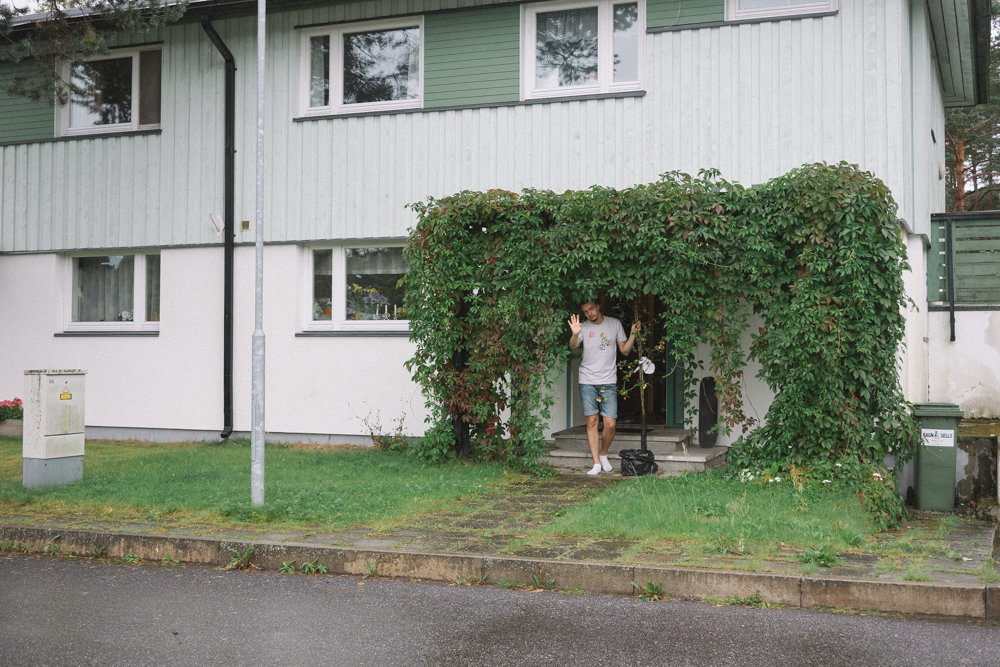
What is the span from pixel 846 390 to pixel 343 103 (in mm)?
8033

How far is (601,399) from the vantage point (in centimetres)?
1048

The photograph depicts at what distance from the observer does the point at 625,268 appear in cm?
1029

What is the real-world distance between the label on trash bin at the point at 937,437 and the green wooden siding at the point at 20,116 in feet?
43.0

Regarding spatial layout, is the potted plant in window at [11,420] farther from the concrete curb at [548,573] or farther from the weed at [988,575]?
the weed at [988,575]

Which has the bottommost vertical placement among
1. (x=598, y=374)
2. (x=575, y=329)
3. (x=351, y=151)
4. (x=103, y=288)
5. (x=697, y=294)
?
(x=598, y=374)

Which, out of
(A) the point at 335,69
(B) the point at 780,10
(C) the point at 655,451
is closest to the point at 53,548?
(C) the point at 655,451

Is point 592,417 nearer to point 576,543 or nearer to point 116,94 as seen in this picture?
point 576,543

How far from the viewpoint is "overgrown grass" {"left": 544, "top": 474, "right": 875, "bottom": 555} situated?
6.80 meters

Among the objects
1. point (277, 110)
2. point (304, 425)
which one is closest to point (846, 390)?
point (304, 425)

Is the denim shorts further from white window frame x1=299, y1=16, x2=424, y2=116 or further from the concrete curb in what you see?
white window frame x1=299, y1=16, x2=424, y2=116

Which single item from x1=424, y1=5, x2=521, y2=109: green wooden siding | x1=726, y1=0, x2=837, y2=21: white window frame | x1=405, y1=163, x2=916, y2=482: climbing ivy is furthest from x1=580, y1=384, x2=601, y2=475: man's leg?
x1=726, y1=0, x2=837, y2=21: white window frame

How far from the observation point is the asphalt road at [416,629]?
15.9 ft

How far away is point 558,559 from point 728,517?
1716 mm

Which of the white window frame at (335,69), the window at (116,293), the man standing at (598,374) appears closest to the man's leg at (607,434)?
the man standing at (598,374)
